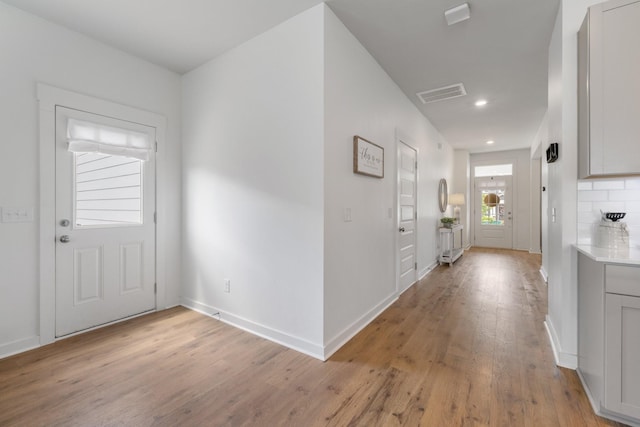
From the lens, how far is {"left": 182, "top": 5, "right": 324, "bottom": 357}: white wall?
2.25 m

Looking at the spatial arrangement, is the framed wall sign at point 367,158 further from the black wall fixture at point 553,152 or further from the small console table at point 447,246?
the small console table at point 447,246

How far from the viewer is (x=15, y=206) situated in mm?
2275

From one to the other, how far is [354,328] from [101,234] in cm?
262

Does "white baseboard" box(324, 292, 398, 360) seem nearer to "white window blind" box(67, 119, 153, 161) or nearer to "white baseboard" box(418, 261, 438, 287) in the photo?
"white baseboard" box(418, 261, 438, 287)

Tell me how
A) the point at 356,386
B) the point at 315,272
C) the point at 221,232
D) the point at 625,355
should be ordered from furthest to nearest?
the point at 221,232
the point at 315,272
the point at 356,386
the point at 625,355

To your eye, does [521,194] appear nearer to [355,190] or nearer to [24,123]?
[355,190]

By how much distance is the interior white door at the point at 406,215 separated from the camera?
3695 millimetres

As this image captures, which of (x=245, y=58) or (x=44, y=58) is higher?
(x=245, y=58)

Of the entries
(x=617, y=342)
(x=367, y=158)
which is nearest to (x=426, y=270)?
(x=367, y=158)

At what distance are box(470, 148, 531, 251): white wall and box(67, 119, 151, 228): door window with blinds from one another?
8441 millimetres

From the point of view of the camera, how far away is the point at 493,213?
7.97m

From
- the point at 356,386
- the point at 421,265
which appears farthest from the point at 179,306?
the point at 421,265

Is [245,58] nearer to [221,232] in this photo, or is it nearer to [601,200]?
[221,232]

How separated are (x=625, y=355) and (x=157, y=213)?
3.92 meters
